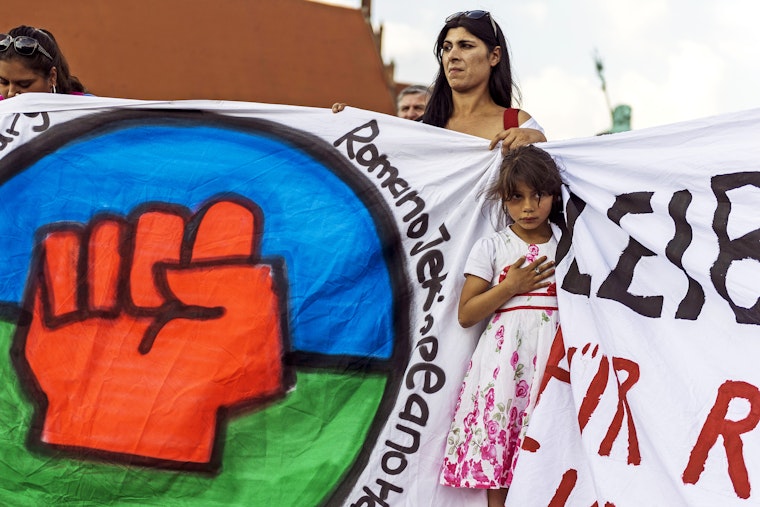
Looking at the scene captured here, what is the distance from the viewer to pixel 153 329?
3.52 m

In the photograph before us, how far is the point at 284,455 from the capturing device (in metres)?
3.38

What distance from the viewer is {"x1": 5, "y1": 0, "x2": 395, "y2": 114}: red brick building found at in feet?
47.1

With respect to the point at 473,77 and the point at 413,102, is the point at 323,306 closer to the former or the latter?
the point at 473,77

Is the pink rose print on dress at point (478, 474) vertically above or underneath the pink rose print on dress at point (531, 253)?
underneath

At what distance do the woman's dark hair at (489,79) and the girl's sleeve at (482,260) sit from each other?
2.14 feet

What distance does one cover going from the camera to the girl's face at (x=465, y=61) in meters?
3.60

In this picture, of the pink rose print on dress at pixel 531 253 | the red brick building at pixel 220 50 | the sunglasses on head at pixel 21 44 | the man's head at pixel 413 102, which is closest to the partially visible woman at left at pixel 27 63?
the sunglasses on head at pixel 21 44

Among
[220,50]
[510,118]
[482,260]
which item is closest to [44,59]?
[510,118]

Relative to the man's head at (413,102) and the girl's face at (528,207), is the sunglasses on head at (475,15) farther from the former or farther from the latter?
the man's head at (413,102)

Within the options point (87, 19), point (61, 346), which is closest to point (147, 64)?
point (87, 19)

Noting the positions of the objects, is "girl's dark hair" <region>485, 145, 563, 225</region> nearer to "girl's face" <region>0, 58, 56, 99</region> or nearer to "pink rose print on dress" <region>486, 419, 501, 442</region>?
"pink rose print on dress" <region>486, 419, 501, 442</region>

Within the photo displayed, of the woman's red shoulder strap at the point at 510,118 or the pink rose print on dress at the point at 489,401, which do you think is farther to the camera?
the woman's red shoulder strap at the point at 510,118

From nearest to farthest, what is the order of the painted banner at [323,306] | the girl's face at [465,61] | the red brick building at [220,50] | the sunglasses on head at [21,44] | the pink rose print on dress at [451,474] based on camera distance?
the painted banner at [323,306], the pink rose print on dress at [451,474], the girl's face at [465,61], the sunglasses on head at [21,44], the red brick building at [220,50]

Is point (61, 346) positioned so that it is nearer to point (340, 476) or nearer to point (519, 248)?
point (340, 476)
